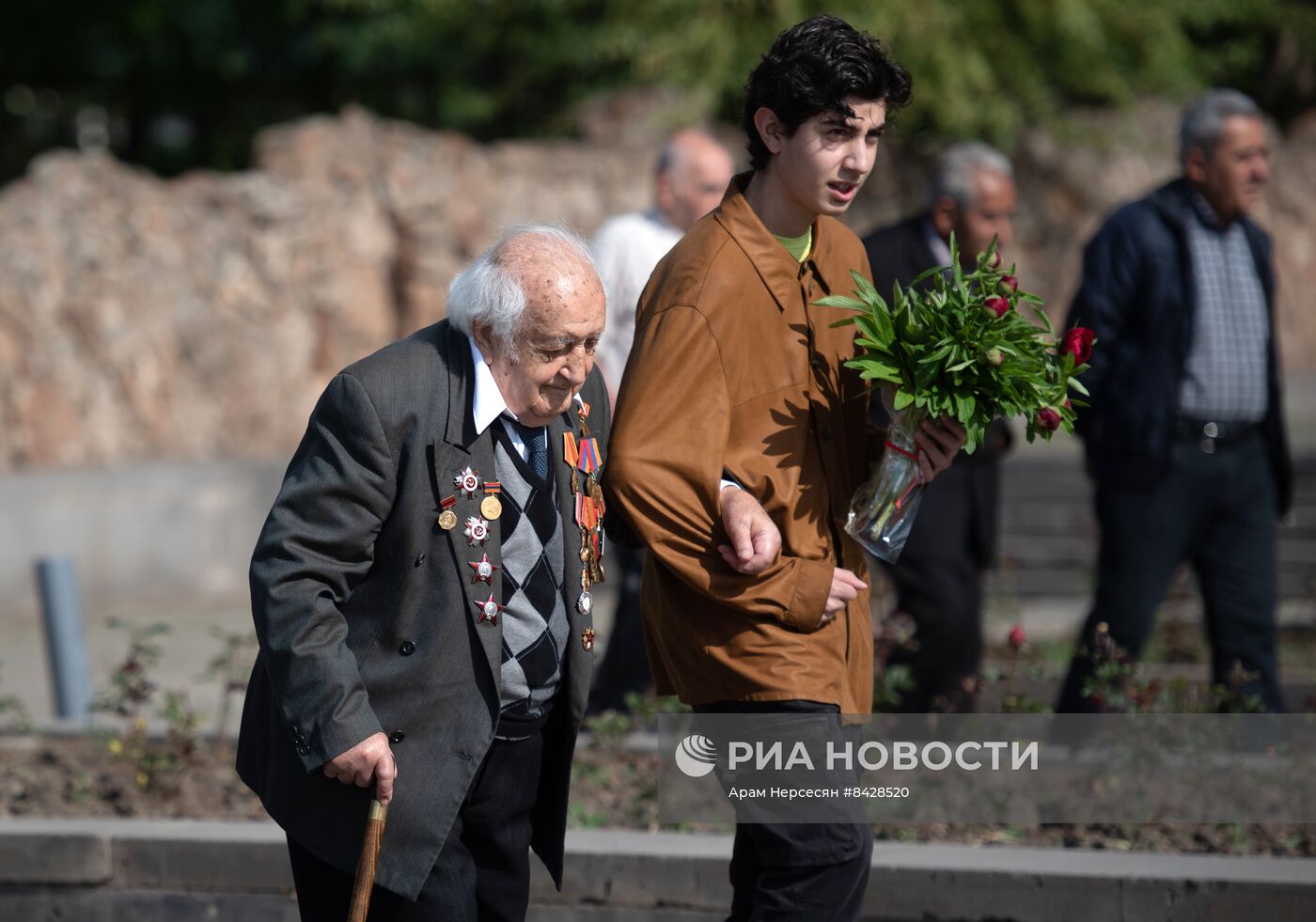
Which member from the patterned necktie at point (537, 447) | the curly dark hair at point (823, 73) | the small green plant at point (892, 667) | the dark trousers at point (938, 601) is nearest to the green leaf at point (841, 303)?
the curly dark hair at point (823, 73)

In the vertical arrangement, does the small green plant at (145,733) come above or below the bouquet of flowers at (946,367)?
below

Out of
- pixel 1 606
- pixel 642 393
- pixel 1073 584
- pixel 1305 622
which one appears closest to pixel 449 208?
pixel 1 606

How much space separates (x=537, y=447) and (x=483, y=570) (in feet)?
0.93

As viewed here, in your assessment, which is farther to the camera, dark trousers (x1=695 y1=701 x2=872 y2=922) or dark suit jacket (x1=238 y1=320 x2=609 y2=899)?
dark trousers (x1=695 y1=701 x2=872 y2=922)

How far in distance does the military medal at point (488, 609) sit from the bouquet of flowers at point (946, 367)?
0.72 metres

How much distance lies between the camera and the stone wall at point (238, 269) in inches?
414

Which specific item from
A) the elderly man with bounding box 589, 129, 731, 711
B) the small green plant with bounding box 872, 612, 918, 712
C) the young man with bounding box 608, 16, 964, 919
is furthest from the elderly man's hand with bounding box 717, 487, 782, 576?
the elderly man with bounding box 589, 129, 731, 711

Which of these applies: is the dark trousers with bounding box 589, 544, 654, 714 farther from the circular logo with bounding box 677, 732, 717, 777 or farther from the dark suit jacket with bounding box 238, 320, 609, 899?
the dark suit jacket with bounding box 238, 320, 609, 899

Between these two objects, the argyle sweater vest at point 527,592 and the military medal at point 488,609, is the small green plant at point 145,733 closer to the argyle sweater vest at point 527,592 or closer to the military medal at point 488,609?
the argyle sweater vest at point 527,592

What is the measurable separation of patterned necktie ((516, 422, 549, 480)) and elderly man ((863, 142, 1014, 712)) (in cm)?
243

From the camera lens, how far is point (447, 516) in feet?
9.93

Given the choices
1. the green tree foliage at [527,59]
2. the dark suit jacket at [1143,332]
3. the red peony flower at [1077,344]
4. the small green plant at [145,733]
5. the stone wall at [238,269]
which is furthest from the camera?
the green tree foliage at [527,59]

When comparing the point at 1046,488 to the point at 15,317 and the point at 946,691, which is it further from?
the point at 15,317

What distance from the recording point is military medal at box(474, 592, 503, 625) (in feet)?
9.98
